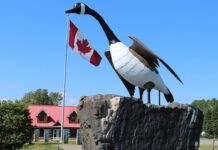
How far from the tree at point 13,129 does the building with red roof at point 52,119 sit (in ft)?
37.1

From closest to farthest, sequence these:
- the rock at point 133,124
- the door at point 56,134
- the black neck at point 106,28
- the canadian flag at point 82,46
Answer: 1. the rock at point 133,124
2. the black neck at point 106,28
3. the canadian flag at point 82,46
4. the door at point 56,134

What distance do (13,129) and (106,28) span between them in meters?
27.4

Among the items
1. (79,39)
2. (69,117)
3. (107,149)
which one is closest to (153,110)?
(107,149)

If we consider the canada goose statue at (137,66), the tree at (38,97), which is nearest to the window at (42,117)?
the tree at (38,97)

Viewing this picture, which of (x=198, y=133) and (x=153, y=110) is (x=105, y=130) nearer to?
(x=153, y=110)

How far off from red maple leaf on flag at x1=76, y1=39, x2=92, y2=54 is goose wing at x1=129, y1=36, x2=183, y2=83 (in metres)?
3.38

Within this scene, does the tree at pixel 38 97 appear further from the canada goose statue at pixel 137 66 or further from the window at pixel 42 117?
the canada goose statue at pixel 137 66

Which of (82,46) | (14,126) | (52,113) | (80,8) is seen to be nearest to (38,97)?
(52,113)

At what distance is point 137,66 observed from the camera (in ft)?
31.1

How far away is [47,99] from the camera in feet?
240

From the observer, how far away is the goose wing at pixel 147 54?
9.51 metres

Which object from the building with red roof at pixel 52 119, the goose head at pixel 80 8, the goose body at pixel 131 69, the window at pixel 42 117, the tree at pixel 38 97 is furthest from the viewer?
the tree at pixel 38 97

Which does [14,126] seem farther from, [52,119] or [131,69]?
[131,69]

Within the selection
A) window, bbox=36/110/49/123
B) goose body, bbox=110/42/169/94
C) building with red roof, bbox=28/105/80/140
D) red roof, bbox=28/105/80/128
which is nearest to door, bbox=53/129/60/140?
building with red roof, bbox=28/105/80/140
